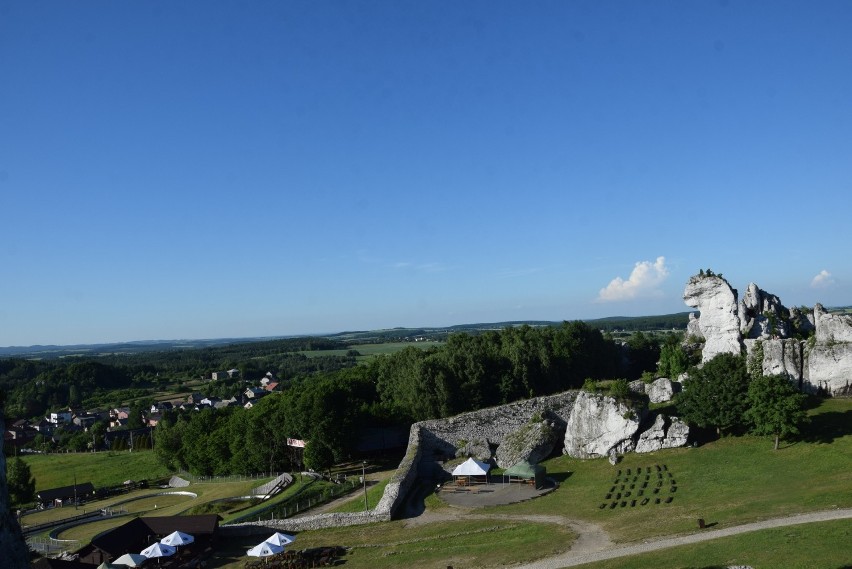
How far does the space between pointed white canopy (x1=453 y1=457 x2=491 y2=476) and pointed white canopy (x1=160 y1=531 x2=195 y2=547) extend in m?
14.7

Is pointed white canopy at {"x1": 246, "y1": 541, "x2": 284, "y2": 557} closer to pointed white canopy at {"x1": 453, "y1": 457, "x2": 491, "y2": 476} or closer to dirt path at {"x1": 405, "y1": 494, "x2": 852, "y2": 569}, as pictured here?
dirt path at {"x1": 405, "y1": 494, "x2": 852, "y2": 569}

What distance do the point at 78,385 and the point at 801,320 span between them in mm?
166708

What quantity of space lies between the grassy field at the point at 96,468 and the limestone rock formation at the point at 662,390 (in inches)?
1922

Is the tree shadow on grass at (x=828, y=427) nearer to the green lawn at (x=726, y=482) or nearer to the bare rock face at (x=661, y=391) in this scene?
the green lawn at (x=726, y=482)

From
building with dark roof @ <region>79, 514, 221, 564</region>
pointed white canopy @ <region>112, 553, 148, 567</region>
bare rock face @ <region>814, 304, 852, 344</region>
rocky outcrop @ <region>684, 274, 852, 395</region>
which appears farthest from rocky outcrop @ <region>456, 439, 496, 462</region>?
bare rock face @ <region>814, 304, 852, 344</region>

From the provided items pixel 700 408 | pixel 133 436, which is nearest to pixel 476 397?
pixel 700 408

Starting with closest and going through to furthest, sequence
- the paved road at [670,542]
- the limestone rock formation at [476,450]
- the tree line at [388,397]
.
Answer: the paved road at [670,542] → the limestone rock formation at [476,450] → the tree line at [388,397]

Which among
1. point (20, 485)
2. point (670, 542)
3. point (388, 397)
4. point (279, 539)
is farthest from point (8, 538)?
point (20, 485)

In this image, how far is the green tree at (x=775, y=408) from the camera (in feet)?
102

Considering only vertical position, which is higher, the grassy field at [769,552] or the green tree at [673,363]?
the green tree at [673,363]

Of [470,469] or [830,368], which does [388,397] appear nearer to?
[470,469]

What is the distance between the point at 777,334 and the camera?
140ft

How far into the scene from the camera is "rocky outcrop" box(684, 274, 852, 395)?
3819 centimetres

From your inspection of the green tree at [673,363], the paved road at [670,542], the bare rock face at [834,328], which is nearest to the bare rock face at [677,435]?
the green tree at [673,363]
